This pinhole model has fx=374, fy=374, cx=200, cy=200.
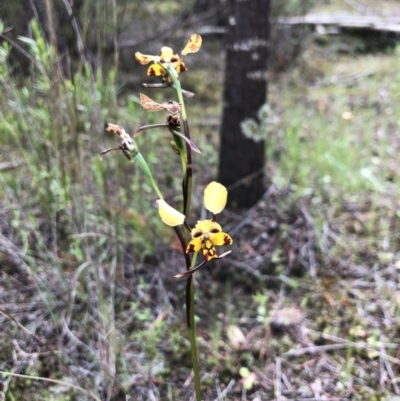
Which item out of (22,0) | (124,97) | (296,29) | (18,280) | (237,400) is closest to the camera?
(237,400)

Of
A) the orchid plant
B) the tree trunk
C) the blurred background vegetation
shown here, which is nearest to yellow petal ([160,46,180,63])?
the orchid plant

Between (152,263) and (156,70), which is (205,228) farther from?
(152,263)

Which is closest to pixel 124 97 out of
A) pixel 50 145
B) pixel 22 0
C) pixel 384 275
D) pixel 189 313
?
pixel 22 0

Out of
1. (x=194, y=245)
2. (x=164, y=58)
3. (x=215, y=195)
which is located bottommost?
(x=194, y=245)

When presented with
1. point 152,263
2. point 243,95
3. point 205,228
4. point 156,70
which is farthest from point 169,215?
point 243,95

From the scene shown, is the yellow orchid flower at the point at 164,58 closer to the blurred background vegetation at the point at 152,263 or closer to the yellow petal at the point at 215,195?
the yellow petal at the point at 215,195

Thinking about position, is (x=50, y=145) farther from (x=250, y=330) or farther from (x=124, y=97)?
(x=124, y=97)
